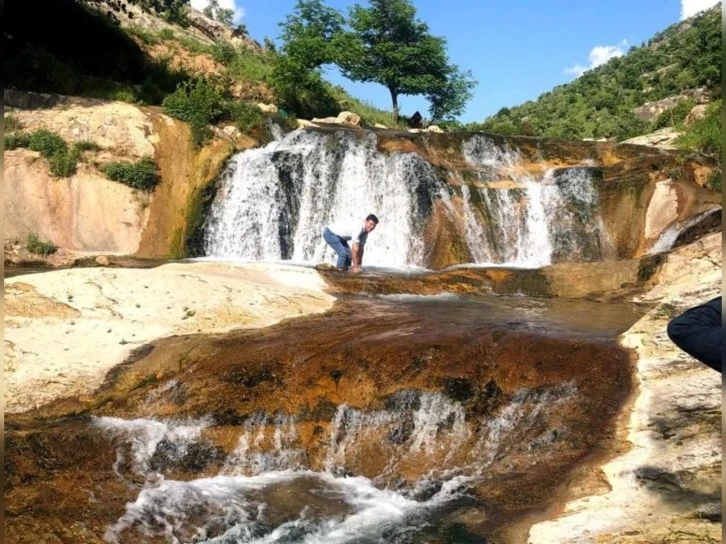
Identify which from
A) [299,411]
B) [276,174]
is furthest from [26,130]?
[299,411]

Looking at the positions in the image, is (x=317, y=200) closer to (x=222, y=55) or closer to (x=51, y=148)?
(x=51, y=148)

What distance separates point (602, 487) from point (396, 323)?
4299 millimetres

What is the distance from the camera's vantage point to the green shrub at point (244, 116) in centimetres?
2015

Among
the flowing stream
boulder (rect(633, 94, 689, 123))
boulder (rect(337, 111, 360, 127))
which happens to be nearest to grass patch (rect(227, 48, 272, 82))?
boulder (rect(337, 111, 360, 127))

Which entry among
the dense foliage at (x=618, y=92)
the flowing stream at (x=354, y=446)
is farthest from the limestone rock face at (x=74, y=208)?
the dense foliage at (x=618, y=92)

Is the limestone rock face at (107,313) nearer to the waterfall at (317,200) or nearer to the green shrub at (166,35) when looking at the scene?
the waterfall at (317,200)

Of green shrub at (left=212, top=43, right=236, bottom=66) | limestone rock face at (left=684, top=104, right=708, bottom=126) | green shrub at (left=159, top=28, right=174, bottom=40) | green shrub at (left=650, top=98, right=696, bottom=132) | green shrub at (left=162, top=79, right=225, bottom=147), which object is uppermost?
green shrub at (left=159, top=28, right=174, bottom=40)

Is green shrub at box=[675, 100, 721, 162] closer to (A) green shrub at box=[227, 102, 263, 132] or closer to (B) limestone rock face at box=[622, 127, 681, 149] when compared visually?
(B) limestone rock face at box=[622, 127, 681, 149]

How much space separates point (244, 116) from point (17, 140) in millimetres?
6444

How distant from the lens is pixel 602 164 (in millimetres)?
20031

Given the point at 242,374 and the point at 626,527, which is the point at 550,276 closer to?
the point at 242,374

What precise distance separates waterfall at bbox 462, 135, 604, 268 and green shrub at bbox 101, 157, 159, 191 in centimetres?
881

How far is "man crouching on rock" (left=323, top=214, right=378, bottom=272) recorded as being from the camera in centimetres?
1174

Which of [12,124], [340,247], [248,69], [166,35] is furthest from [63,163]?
A: [166,35]
